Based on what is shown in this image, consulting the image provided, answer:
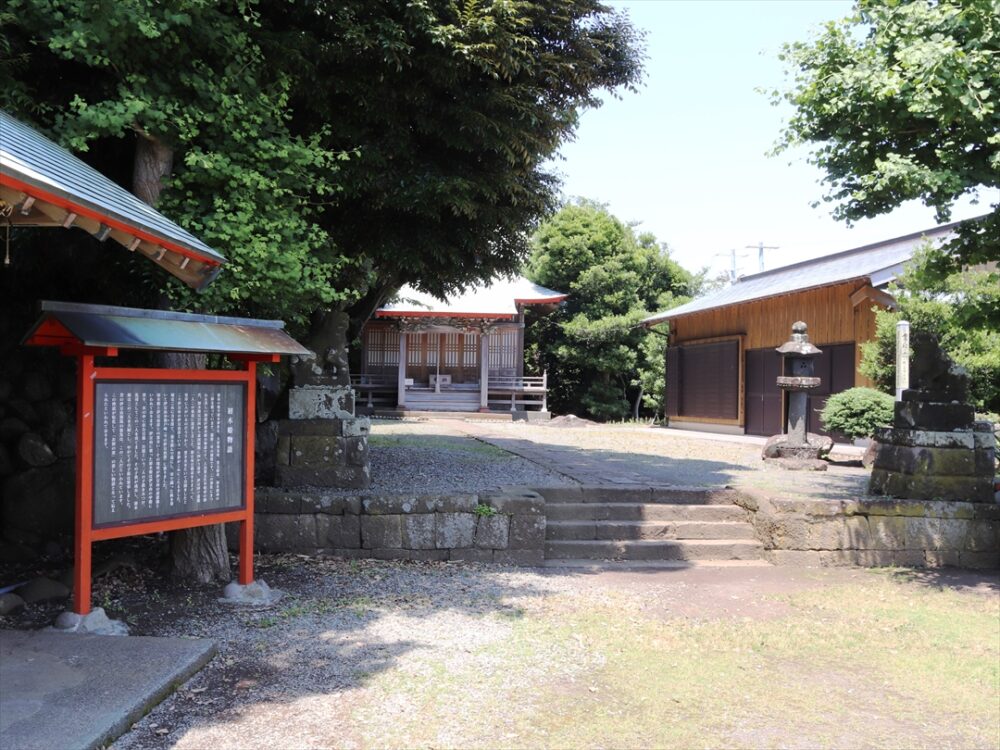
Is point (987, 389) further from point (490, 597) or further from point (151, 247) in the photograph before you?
point (151, 247)

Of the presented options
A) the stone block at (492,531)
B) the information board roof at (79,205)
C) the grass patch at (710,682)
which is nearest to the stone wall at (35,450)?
the information board roof at (79,205)

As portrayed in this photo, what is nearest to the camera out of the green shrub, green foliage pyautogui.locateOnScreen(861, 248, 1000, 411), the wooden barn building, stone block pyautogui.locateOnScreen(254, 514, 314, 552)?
stone block pyautogui.locateOnScreen(254, 514, 314, 552)

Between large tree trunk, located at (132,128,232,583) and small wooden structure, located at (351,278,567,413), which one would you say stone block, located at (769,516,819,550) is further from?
small wooden structure, located at (351,278,567,413)

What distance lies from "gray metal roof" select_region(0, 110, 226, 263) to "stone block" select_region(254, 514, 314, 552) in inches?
131

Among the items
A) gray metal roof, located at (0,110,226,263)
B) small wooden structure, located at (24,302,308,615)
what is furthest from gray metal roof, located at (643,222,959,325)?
gray metal roof, located at (0,110,226,263)

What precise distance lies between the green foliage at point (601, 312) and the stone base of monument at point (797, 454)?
1505 cm

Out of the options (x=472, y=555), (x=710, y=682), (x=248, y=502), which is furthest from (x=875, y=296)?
(x=248, y=502)

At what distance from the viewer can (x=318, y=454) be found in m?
7.74

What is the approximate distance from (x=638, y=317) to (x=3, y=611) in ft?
82.3

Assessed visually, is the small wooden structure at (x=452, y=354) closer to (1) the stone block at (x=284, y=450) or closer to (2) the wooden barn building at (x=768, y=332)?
(2) the wooden barn building at (x=768, y=332)

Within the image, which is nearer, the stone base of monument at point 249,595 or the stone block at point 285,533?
the stone base of monument at point 249,595

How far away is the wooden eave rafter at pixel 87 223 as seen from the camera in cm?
324

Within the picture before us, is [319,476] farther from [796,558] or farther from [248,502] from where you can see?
[796,558]

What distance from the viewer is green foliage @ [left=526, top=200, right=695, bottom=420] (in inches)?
1134
